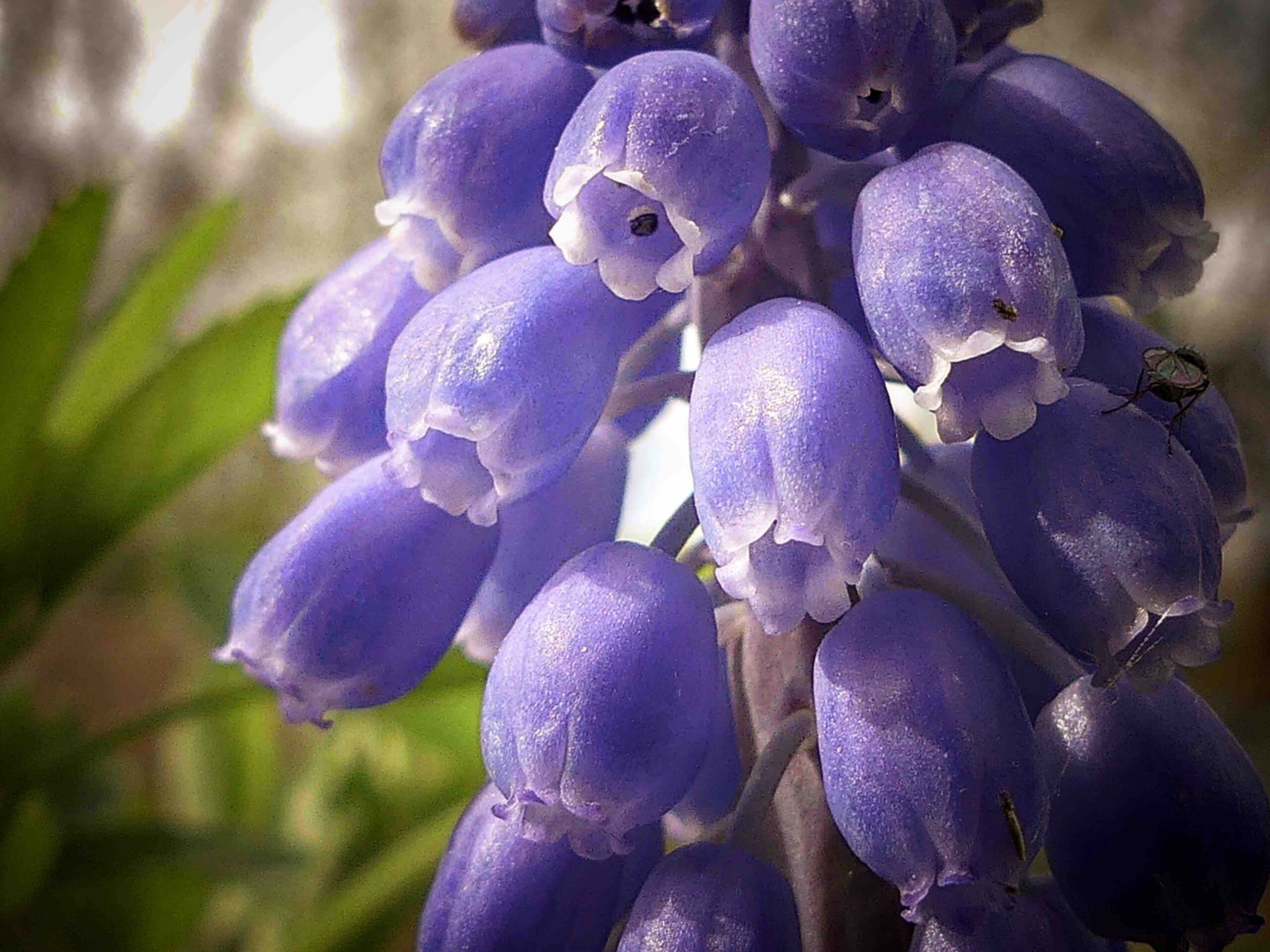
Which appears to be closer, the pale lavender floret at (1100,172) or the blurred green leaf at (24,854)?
the pale lavender floret at (1100,172)

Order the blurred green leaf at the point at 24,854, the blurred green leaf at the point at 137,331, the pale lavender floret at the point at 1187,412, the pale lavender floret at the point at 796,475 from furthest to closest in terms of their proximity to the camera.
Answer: the blurred green leaf at the point at 137,331 < the blurred green leaf at the point at 24,854 < the pale lavender floret at the point at 1187,412 < the pale lavender floret at the point at 796,475

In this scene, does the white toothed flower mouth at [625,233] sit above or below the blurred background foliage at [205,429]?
above

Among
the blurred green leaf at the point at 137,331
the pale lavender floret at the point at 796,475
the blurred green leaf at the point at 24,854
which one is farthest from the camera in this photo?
the blurred green leaf at the point at 137,331

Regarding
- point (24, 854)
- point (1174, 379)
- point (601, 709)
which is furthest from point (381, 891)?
point (1174, 379)

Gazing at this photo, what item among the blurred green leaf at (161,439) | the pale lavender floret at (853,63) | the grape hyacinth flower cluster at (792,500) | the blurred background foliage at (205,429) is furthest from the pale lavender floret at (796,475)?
the blurred green leaf at (161,439)

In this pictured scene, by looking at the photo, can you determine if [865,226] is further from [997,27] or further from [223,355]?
[223,355]

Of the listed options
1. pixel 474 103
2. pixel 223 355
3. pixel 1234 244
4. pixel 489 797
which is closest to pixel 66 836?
pixel 223 355

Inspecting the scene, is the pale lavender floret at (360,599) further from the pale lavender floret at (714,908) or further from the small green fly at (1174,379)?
the small green fly at (1174,379)
